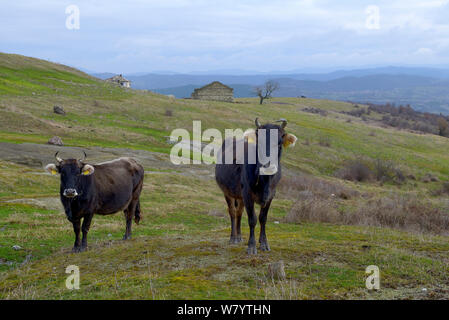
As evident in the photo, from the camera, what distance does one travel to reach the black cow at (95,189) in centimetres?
1195

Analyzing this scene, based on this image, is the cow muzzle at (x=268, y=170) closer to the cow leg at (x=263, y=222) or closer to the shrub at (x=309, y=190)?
the cow leg at (x=263, y=222)

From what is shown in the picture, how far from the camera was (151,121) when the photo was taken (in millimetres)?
67000

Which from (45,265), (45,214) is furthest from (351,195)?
(45,265)

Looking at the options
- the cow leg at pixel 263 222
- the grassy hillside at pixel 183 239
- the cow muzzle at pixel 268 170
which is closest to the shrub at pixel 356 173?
the grassy hillside at pixel 183 239

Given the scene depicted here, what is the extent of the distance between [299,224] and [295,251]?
35.9ft

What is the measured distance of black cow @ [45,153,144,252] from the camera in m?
12.0

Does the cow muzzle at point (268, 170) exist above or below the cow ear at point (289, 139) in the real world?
below

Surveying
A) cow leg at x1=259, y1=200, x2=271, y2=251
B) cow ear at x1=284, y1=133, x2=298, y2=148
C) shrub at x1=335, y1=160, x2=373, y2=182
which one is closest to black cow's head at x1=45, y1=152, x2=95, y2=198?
cow leg at x1=259, y1=200, x2=271, y2=251

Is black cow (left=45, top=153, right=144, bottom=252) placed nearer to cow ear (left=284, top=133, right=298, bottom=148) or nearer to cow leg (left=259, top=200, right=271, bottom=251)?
cow leg (left=259, top=200, right=271, bottom=251)

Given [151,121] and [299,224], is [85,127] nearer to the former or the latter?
[151,121]

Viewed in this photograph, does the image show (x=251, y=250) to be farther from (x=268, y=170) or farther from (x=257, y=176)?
(x=268, y=170)

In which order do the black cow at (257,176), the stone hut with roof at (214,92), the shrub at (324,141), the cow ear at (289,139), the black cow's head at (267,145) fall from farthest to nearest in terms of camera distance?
the stone hut with roof at (214,92)
the shrub at (324,141)
the cow ear at (289,139)
the black cow at (257,176)
the black cow's head at (267,145)

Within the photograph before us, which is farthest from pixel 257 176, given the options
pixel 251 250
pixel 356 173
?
pixel 356 173
